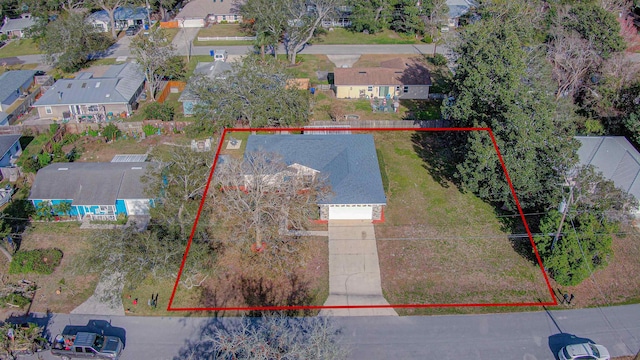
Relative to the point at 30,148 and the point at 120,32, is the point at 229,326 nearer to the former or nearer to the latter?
the point at 30,148

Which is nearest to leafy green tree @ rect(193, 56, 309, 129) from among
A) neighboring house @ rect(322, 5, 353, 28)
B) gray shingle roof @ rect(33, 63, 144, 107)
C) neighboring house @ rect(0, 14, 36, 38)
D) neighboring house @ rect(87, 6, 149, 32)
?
gray shingle roof @ rect(33, 63, 144, 107)

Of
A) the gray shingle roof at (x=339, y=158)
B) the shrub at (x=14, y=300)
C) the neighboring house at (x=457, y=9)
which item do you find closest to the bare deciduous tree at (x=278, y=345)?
the shrub at (x=14, y=300)

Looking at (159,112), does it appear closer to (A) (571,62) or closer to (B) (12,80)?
(B) (12,80)

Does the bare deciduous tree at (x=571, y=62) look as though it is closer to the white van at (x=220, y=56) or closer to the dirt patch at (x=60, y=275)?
the white van at (x=220, y=56)

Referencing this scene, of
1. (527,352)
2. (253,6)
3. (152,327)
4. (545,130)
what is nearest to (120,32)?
(253,6)

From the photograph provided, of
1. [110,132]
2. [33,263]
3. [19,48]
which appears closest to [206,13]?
[19,48]

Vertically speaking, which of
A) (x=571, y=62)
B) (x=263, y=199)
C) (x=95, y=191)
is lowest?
(x=95, y=191)
